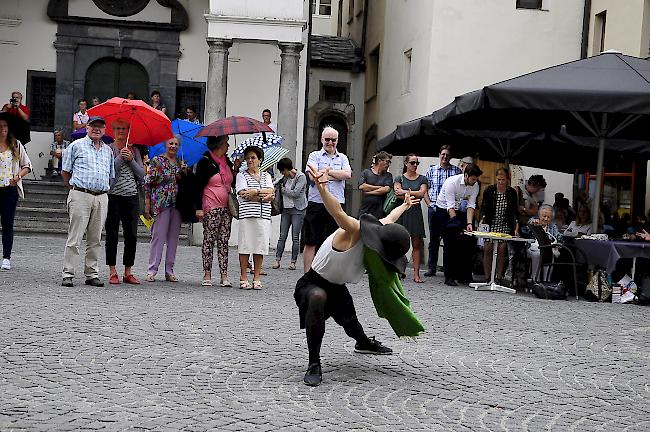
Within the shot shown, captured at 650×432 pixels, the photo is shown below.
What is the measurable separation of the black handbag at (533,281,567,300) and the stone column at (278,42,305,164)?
10781 mm

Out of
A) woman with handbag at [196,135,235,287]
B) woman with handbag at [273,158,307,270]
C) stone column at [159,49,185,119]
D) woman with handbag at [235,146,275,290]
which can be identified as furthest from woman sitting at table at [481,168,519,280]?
stone column at [159,49,185,119]

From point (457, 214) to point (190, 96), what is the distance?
13410 mm

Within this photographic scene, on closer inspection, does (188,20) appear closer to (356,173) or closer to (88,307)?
(356,173)

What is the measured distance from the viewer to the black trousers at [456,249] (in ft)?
53.7

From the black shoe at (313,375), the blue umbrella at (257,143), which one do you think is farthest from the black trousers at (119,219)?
the black shoe at (313,375)

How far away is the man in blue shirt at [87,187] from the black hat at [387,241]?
19.2 feet

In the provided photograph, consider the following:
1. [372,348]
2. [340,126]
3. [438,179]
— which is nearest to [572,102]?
[438,179]

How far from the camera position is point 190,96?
28359 mm

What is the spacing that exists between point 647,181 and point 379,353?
1485 centimetres

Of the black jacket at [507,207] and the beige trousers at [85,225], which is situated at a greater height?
the black jacket at [507,207]

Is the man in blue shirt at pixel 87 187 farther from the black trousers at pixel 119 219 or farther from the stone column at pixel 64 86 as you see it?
the stone column at pixel 64 86

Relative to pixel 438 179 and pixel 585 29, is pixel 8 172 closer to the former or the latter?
pixel 438 179

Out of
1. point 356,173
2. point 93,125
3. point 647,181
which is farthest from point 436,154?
point 356,173

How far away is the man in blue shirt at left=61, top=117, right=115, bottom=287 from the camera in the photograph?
12.5m
